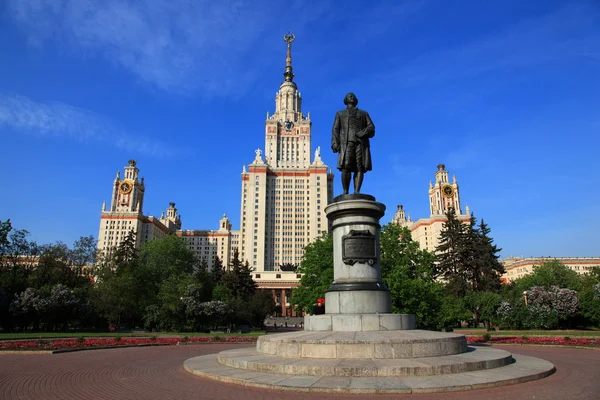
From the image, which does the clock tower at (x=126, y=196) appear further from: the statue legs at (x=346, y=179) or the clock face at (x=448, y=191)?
the statue legs at (x=346, y=179)

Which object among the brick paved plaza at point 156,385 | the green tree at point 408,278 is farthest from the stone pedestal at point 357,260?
the green tree at point 408,278

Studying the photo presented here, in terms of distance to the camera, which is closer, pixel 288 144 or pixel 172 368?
pixel 172 368

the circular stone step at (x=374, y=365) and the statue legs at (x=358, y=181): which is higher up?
the statue legs at (x=358, y=181)

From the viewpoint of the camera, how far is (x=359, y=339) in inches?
374

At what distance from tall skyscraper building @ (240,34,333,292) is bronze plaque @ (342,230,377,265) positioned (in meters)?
106

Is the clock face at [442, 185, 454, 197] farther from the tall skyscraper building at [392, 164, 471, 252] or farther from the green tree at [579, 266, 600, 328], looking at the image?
the green tree at [579, 266, 600, 328]

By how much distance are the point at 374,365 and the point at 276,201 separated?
120 m

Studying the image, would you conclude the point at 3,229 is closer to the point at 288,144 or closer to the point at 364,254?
the point at 364,254

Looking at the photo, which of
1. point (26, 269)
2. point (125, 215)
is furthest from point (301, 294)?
point (125, 215)

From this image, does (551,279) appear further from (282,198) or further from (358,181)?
(282,198)

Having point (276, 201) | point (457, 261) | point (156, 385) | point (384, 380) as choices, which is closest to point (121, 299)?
point (156, 385)

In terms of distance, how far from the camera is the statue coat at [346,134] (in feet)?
47.1

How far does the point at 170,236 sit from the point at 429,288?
47.2 meters

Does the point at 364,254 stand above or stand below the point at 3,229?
below
